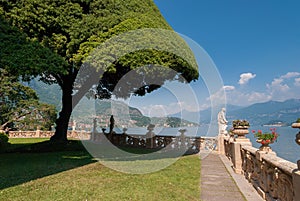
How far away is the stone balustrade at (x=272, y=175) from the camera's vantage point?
2.97m

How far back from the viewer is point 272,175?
4.02 metres

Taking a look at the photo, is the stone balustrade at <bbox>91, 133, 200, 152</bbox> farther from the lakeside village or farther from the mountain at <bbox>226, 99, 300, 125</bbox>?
the mountain at <bbox>226, 99, 300, 125</bbox>

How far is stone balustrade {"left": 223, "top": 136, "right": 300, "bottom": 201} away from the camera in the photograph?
117 inches

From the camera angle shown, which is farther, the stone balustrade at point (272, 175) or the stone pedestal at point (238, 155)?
the stone pedestal at point (238, 155)

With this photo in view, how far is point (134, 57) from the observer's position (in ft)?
25.7

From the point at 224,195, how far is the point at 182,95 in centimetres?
632

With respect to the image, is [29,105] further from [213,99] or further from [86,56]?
[213,99]

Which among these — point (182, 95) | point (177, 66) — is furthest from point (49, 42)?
point (182, 95)

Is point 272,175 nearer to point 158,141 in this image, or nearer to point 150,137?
point 158,141

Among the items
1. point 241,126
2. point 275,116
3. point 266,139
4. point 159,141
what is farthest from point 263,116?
point 266,139

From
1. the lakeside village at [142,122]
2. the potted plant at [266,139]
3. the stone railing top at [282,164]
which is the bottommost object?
the stone railing top at [282,164]

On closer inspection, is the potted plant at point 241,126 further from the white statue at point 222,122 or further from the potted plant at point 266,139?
the white statue at point 222,122

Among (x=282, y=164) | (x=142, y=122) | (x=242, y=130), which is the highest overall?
(x=142, y=122)

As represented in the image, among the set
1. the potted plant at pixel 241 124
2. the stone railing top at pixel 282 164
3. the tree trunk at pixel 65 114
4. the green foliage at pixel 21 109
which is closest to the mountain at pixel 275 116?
the stone railing top at pixel 282 164
